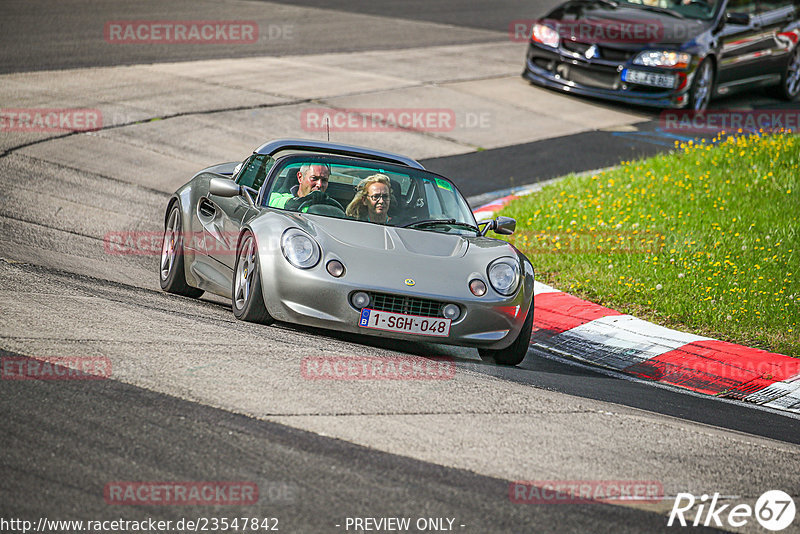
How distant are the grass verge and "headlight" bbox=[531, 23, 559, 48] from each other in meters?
3.94

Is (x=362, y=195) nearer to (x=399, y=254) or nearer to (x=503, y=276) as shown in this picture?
(x=399, y=254)

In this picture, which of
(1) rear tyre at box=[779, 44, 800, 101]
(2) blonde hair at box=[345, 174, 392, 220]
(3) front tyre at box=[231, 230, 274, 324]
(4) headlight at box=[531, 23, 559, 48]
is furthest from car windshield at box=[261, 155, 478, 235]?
(1) rear tyre at box=[779, 44, 800, 101]

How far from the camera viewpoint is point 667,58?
1666 cm

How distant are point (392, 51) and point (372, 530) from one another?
17398 millimetres

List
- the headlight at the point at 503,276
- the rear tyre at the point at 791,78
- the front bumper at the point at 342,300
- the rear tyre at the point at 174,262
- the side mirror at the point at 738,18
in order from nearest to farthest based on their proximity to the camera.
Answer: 1. the front bumper at the point at 342,300
2. the headlight at the point at 503,276
3. the rear tyre at the point at 174,262
4. the side mirror at the point at 738,18
5. the rear tyre at the point at 791,78

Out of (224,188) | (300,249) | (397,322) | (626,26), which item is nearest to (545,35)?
(626,26)

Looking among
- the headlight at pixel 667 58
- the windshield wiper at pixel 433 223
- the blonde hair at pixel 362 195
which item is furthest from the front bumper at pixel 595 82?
the blonde hair at pixel 362 195

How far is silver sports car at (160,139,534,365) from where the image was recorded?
21.7ft

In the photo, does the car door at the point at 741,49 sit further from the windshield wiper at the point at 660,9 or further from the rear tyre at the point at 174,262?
the rear tyre at the point at 174,262

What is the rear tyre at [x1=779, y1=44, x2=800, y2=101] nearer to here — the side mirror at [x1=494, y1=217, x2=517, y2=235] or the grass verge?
the grass verge

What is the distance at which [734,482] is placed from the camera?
4.98m

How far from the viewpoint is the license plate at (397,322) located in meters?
6.59

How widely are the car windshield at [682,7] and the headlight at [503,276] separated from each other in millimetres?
11737

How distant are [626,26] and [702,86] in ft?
5.25
